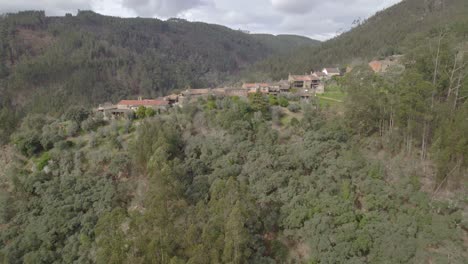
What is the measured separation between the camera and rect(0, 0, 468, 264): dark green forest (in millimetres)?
14250

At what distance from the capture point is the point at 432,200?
1648 centimetres

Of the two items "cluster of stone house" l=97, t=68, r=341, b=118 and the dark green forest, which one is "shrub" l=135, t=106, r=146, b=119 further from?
"cluster of stone house" l=97, t=68, r=341, b=118

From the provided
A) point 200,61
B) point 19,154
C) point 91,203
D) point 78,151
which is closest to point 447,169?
point 91,203

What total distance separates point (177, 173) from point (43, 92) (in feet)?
277

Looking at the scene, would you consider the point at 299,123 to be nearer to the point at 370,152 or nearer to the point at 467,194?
the point at 370,152

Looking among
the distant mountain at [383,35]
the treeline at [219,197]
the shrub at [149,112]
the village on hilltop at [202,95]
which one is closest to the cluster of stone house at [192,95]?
the village on hilltop at [202,95]

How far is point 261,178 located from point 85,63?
96.7 metres

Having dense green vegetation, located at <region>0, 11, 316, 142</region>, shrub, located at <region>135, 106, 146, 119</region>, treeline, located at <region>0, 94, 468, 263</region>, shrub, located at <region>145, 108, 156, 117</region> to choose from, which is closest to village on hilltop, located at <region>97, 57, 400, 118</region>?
shrub, located at <region>135, 106, 146, 119</region>

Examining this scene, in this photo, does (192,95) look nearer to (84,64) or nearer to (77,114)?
(77,114)

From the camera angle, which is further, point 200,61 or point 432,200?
point 200,61

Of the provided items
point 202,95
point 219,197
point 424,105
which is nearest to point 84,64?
point 202,95

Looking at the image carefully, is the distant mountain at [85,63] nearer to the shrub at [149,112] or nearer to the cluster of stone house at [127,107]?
the cluster of stone house at [127,107]

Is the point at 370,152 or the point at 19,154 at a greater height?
the point at 370,152

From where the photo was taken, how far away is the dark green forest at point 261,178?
561 inches
